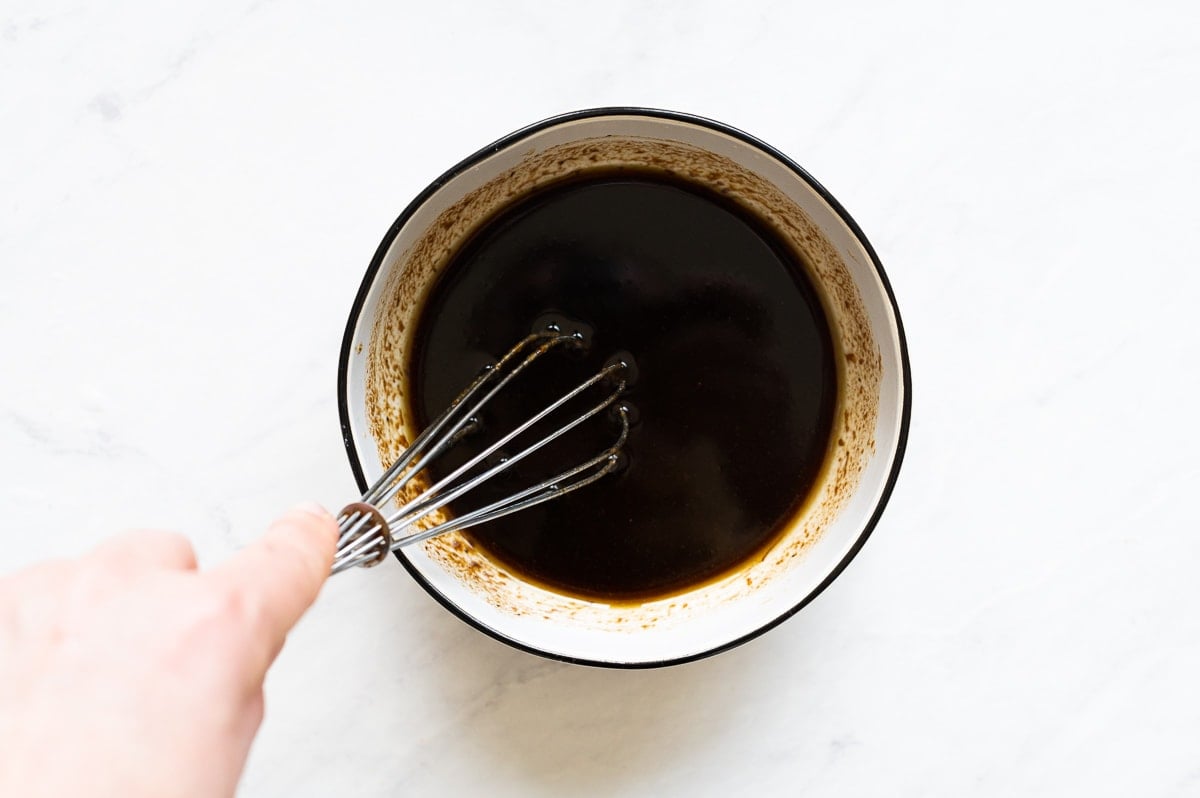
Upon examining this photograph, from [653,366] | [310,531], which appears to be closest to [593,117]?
[653,366]

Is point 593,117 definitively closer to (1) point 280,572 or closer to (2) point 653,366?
(2) point 653,366

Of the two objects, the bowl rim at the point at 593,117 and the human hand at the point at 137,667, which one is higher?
the bowl rim at the point at 593,117

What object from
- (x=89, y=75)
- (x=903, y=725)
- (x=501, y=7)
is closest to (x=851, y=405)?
(x=903, y=725)

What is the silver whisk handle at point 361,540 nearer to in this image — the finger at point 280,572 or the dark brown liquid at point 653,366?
the finger at point 280,572

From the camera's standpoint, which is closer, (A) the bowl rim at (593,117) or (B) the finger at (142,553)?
(B) the finger at (142,553)

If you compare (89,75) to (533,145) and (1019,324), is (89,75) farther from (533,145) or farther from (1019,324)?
(1019,324)

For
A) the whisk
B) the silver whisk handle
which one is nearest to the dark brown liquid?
the whisk

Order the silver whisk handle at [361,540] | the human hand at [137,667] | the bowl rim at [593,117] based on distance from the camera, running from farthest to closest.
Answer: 1. the bowl rim at [593,117]
2. the silver whisk handle at [361,540]
3. the human hand at [137,667]

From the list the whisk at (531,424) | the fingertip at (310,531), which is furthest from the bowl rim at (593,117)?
the fingertip at (310,531)
